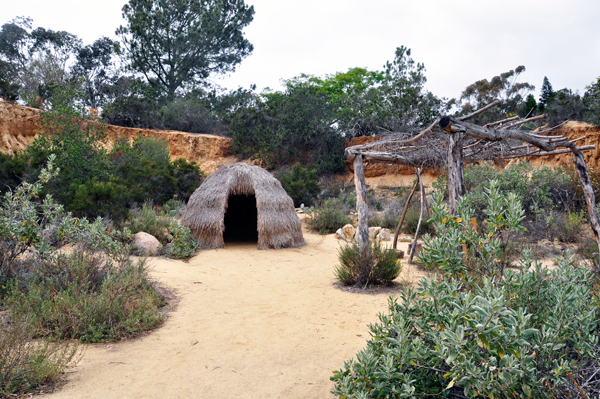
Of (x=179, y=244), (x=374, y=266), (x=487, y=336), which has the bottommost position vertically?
(x=374, y=266)

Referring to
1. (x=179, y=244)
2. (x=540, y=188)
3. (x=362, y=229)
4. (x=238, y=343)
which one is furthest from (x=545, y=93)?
(x=238, y=343)

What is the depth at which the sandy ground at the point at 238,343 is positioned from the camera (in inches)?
112

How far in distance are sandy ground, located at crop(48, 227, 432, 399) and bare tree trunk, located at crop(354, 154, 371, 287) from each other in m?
0.33

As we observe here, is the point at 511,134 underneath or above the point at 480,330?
above

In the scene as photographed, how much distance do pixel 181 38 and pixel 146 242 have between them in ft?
59.3

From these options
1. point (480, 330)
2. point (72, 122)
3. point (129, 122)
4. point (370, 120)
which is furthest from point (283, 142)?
point (480, 330)

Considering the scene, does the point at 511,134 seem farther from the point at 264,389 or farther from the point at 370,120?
the point at 370,120

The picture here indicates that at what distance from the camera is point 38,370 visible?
262cm

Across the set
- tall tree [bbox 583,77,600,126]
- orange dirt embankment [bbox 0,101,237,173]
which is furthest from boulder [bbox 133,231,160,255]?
tall tree [bbox 583,77,600,126]

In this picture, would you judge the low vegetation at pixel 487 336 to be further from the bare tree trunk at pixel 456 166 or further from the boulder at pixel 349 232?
the boulder at pixel 349 232

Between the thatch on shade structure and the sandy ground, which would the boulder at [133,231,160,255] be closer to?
the thatch on shade structure

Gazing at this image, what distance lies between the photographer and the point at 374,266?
18.8ft

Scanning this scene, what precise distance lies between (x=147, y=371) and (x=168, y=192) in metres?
11.5

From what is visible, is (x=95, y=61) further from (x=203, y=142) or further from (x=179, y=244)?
(x=179, y=244)
